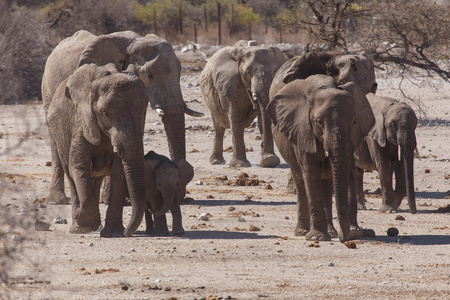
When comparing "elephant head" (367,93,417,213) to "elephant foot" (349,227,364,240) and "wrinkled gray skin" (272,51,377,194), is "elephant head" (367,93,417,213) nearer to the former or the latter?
"wrinkled gray skin" (272,51,377,194)

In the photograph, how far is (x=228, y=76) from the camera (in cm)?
1638

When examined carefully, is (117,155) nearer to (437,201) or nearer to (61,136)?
(61,136)

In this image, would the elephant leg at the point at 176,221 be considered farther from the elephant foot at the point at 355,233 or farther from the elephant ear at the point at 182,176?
the elephant foot at the point at 355,233

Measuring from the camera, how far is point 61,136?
991 centimetres

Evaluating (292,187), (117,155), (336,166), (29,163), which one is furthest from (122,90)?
(29,163)

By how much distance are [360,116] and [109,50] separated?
3.75 metres

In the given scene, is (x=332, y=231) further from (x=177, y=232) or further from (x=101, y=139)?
(x=101, y=139)

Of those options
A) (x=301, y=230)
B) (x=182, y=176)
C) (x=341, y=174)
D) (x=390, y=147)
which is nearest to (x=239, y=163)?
(x=390, y=147)

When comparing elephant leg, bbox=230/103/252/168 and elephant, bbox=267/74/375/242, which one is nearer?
elephant, bbox=267/74/375/242

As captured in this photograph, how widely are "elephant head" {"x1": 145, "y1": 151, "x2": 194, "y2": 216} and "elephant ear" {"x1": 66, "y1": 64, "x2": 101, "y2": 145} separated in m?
0.64

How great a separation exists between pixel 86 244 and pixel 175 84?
3.31 m

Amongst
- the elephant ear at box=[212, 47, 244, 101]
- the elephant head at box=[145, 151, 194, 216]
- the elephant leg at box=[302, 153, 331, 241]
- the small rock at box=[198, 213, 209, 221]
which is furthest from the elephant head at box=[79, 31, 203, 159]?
the elephant ear at box=[212, 47, 244, 101]

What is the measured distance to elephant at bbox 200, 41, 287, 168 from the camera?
51.5ft

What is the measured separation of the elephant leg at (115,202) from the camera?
9.34 metres
